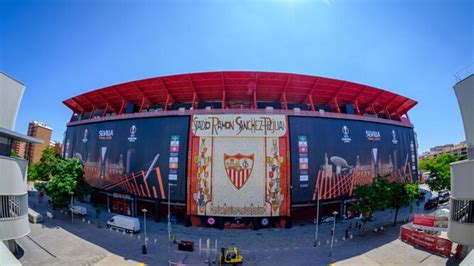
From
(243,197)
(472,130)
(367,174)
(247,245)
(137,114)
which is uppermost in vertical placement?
(137,114)

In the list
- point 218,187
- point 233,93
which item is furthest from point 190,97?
point 218,187

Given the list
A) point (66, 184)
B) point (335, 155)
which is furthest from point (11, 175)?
point (335, 155)

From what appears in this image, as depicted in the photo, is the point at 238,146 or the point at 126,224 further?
the point at 238,146

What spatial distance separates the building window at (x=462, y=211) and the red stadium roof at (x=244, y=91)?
19432 mm

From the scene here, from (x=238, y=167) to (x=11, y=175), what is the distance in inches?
900

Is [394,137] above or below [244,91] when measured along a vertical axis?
below

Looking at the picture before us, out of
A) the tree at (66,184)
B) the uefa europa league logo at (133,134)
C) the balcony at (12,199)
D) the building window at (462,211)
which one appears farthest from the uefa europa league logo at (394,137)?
the tree at (66,184)

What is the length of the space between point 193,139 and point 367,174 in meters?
29.2

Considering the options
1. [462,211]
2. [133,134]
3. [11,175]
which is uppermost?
[133,134]

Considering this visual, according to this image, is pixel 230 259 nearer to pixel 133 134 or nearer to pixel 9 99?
pixel 133 134

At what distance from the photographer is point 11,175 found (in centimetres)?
1945

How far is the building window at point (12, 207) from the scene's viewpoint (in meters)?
18.8

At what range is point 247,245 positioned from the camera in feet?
82.6

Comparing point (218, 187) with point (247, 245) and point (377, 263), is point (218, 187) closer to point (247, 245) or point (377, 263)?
point (247, 245)
